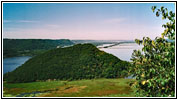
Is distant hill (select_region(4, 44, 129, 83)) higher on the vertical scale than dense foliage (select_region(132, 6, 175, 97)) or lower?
lower

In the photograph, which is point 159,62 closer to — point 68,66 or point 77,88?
point 77,88

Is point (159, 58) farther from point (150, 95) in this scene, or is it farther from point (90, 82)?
point (90, 82)

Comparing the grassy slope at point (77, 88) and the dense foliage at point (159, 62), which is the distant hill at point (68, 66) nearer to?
the grassy slope at point (77, 88)

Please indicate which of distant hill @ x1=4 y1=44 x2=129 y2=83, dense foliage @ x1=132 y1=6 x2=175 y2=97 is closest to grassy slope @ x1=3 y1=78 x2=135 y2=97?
distant hill @ x1=4 y1=44 x2=129 y2=83

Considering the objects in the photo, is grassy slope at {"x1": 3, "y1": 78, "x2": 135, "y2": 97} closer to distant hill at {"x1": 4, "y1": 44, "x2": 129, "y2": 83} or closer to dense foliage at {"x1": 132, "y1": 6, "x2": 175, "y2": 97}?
distant hill at {"x1": 4, "y1": 44, "x2": 129, "y2": 83}

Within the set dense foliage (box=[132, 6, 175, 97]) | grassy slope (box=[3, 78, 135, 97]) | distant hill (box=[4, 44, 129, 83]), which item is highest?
dense foliage (box=[132, 6, 175, 97])

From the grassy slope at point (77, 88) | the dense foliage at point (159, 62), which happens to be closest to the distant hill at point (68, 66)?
the grassy slope at point (77, 88)
